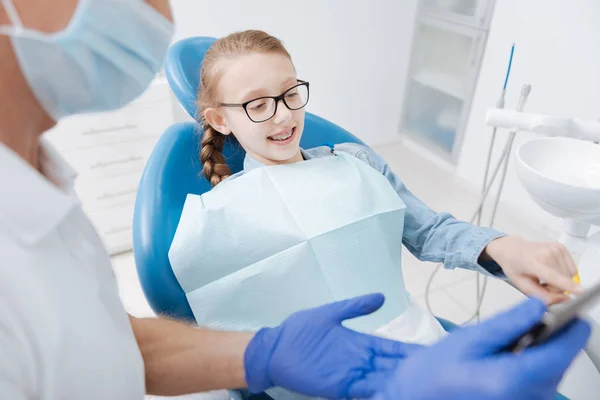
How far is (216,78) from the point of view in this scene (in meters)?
1.07

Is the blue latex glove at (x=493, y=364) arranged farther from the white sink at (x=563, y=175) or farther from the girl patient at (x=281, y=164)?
the white sink at (x=563, y=175)

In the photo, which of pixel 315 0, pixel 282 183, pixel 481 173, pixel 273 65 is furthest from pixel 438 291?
pixel 315 0

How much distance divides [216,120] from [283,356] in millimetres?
608

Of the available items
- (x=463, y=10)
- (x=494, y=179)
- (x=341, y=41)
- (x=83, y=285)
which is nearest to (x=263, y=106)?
(x=83, y=285)

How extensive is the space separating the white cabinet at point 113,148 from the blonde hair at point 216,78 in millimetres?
808

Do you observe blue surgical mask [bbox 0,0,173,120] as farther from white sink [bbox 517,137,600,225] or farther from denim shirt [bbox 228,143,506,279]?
white sink [bbox 517,137,600,225]

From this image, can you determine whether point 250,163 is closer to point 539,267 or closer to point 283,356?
point 283,356

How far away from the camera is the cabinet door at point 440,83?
2613 mm

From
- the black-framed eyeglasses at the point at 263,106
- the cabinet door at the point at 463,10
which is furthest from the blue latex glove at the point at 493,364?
the cabinet door at the point at 463,10

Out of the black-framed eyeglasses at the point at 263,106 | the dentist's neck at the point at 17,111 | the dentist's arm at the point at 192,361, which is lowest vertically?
the dentist's arm at the point at 192,361

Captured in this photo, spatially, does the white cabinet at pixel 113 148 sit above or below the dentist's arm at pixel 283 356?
below

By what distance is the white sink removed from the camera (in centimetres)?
90

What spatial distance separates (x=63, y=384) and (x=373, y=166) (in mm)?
855

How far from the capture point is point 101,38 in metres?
0.57
